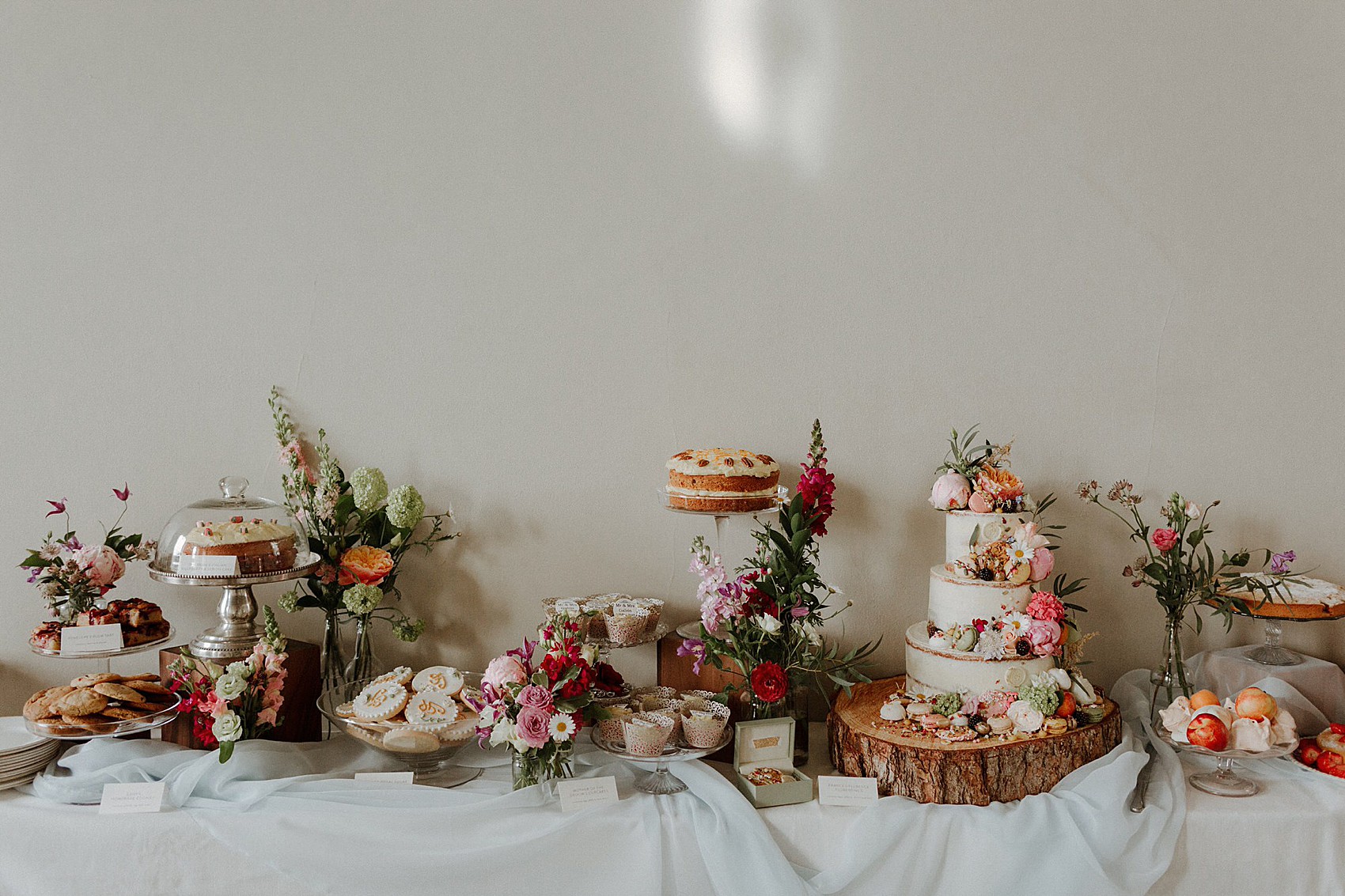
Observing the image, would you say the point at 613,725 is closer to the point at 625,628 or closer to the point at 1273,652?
the point at 625,628

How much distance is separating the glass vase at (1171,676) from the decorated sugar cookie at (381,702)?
181 centimetres

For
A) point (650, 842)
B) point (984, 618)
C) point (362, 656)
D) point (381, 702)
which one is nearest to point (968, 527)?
point (984, 618)

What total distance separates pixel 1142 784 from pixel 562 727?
126 centimetres

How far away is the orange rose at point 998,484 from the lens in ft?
7.39

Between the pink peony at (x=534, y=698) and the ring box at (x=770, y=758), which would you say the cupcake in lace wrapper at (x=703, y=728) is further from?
the pink peony at (x=534, y=698)

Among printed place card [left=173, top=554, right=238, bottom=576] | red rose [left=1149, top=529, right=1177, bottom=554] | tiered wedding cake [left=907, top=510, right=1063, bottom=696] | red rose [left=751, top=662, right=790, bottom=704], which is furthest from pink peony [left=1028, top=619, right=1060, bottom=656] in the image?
printed place card [left=173, top=554, right=238, bottom=576]

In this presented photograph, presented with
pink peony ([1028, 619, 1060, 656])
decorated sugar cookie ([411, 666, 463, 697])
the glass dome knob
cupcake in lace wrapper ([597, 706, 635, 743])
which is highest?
the glass dome knob

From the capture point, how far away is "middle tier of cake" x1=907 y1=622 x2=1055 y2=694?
213 centimetres

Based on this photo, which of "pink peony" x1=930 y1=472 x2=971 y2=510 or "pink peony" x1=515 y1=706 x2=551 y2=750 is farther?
"pink peony" x1=930 y1=472 x2=971 y2=510

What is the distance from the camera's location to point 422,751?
6.89 ft

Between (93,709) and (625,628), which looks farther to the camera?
(625,628)

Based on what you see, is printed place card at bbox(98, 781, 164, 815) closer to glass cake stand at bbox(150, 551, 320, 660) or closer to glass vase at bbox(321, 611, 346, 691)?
glass cake stand at bbox(150, 551, 320, 660)

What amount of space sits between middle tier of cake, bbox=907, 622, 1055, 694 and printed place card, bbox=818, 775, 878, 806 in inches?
11.7

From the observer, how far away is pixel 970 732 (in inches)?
80.0
